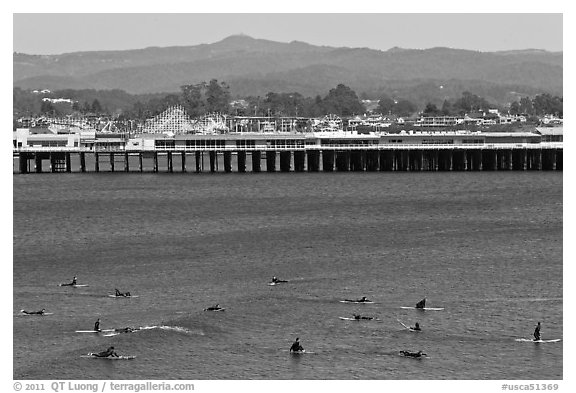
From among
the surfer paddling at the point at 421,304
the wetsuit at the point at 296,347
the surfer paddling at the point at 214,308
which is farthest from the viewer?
the surfer paddling at the point at 421,304

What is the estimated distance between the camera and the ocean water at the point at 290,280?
50.5 metres

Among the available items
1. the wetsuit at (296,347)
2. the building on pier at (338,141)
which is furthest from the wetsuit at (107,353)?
the building on pier at (338,141)

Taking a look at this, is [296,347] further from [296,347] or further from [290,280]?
[290,280]

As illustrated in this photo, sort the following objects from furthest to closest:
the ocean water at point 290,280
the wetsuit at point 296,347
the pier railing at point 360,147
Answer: the pier railing at point 360,147 < the wetsuit at point 296,347 < the ocean water at point 290,280

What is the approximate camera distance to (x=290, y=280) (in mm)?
67312

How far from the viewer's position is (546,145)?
143375mm

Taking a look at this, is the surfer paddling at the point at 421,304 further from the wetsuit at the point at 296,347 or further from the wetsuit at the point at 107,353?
the wetsuit at the point at 107,353

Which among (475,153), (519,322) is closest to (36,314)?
(519,322)

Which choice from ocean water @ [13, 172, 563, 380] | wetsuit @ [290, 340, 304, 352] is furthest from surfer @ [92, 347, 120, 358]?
wetsuit @ [290, 340, 304, 352]

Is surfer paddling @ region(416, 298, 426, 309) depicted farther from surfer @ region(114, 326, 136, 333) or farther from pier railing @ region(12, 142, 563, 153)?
pier railing @ region(12, 142, 563, 153)

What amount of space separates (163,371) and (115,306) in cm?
1128

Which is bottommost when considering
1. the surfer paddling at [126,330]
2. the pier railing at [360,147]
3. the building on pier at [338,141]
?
the surfer paddling at [126,330]
